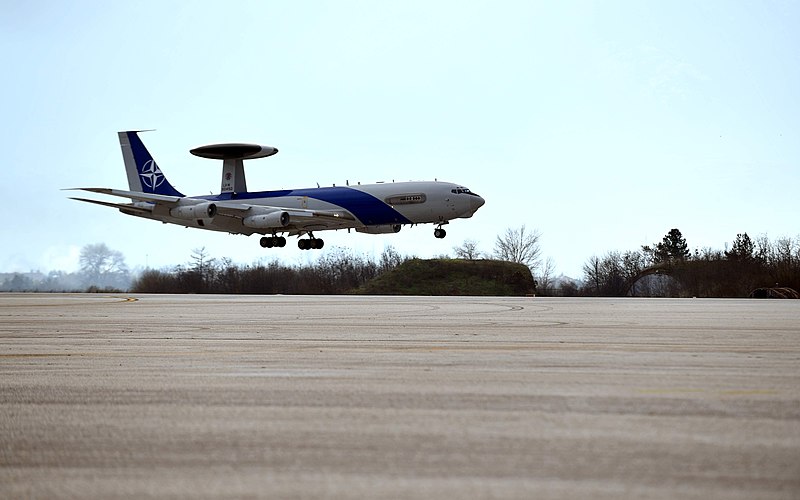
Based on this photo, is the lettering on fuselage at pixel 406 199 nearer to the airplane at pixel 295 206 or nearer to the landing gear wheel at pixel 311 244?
the airplane at pixel 295 206

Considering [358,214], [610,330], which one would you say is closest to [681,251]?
[358,214]

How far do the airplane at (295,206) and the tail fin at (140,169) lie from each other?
5.92 metres

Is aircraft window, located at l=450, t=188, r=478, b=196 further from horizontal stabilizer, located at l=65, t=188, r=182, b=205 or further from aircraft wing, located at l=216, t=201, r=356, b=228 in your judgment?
horizontal stabilizer, located at l=65, t=188, r=182, b=205

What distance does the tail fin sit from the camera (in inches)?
2805

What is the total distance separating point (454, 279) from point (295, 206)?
77.1 feet

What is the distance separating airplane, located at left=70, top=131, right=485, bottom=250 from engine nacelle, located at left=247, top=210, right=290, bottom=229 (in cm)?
6

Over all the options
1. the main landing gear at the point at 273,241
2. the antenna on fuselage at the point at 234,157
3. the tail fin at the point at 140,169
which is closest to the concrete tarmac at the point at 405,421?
the main landing gear at the point at 273,241

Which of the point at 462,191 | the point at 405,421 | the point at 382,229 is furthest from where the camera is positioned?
the point at 382,229

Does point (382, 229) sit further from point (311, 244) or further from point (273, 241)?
point (273, 241)

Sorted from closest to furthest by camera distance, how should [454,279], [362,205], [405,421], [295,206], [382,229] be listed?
[405,421] → [362,205] → [382,229] → [295,206] → [454,279]

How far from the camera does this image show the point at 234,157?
65.9 meters

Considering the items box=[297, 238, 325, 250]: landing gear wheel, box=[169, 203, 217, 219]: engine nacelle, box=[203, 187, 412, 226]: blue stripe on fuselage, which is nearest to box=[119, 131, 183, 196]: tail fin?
box=[169, 203, 217, 219]: engine nacelle

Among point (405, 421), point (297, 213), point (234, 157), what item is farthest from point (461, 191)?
point (405, 421)

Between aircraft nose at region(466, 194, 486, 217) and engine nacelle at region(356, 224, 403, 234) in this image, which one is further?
engine nacelle at region(356, 224, 403, 234)
